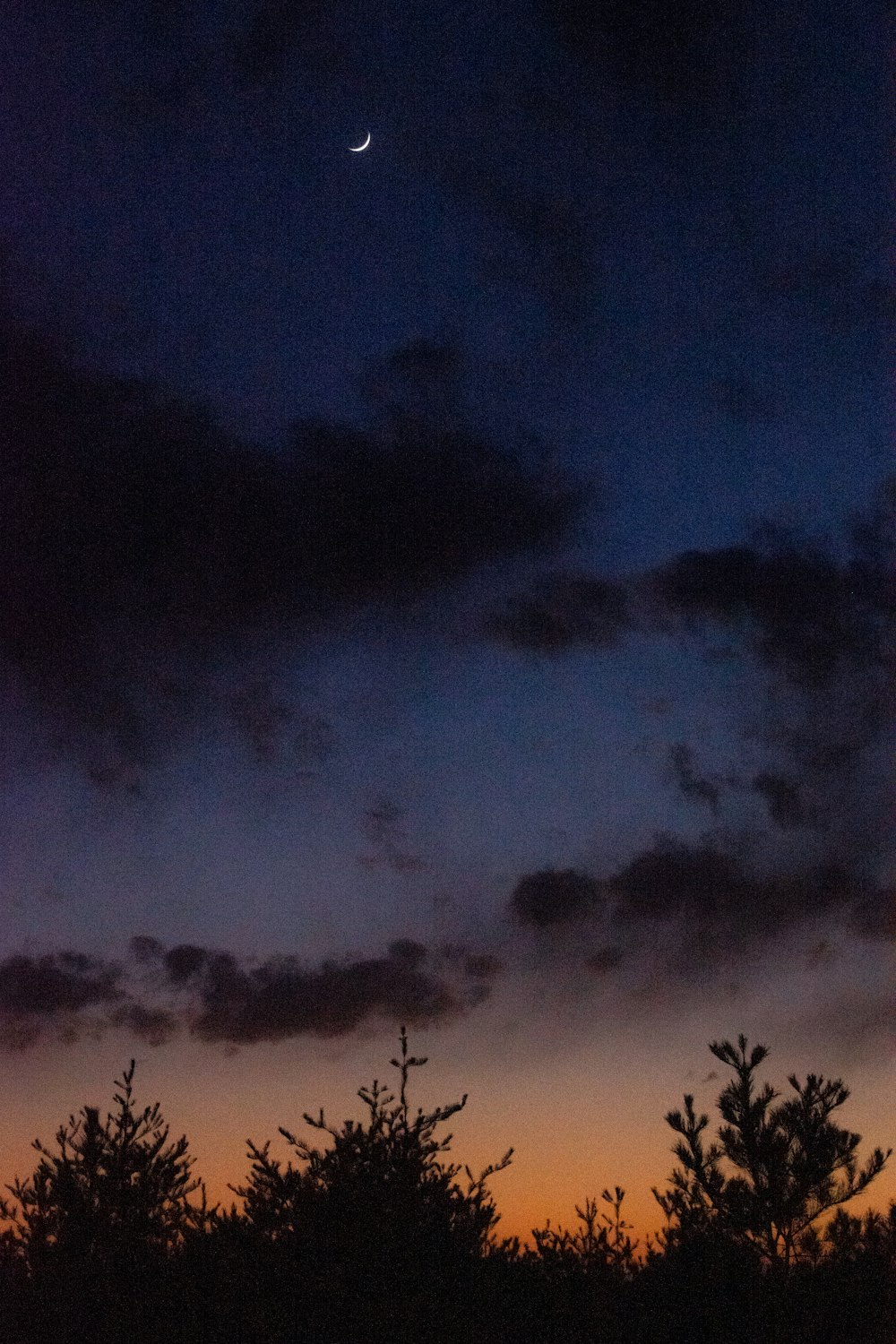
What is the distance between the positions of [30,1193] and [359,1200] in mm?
11816

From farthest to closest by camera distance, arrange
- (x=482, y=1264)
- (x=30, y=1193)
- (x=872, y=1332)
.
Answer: (x=30, y=1193)
(x=482, y=1264)
(x=872, y=1332)

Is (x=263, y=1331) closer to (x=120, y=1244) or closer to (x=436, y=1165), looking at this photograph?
(x=436, y=1165)

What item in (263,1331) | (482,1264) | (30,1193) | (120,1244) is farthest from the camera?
(30,1193)

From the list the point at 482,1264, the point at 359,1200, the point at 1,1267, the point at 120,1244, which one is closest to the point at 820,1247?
the point at 482,1264

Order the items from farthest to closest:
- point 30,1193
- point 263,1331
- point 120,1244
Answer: point 30,1193 → point 120,1244 → point 263,1331

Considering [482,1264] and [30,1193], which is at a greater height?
[30,1193]


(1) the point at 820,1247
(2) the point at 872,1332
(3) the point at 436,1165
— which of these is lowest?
(2) the point at 872,1332

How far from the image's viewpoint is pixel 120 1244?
27.1 meters

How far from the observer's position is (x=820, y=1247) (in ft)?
75.5

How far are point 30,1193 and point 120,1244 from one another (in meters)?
3.99

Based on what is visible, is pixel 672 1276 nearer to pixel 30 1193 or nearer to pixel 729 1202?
pixel 729 1202

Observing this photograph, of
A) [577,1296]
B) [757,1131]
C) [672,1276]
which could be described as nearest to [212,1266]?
[577,1296]

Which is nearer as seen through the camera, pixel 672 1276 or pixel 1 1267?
pixel 672 1276

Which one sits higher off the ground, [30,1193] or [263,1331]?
[30,1193]
